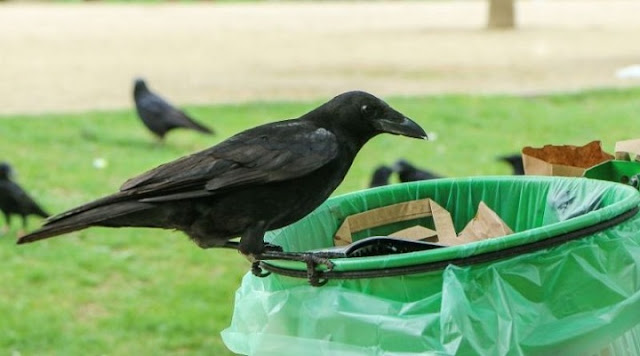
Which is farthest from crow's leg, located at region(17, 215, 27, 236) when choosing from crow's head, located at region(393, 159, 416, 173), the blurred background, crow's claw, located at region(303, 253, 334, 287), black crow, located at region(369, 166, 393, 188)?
crow's claw, located at region(303, 253, 334, 287)

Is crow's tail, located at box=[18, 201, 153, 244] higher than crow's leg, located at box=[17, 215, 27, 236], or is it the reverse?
crow's tail, located at box=[18, 201, 153, 244]

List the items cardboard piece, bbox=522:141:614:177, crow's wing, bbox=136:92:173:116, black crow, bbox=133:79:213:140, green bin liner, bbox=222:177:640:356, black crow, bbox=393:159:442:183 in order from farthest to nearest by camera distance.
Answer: crow's wing, bbox=136:92:173:116, black crow, bbox=133:79:213:140, black crow, bbox=393:159:442:183, cardboard piece, bbox=522:141:614:177, green bin liner, bbox=222:177:640:356

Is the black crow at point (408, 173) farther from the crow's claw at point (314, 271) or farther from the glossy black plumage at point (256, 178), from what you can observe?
the crow's claw at point (314, 271)

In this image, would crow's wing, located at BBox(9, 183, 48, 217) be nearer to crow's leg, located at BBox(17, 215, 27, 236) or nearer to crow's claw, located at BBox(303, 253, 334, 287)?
crow's leg, located at BBox(17, 215, 27, 236)

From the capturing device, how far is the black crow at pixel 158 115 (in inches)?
374

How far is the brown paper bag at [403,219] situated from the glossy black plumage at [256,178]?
0.21 m

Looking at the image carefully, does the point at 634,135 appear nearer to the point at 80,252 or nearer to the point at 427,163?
the point at 427,163

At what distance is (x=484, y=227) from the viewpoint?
279cm

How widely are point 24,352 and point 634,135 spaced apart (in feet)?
Answer: 17.4

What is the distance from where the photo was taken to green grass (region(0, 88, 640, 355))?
5.38 meters

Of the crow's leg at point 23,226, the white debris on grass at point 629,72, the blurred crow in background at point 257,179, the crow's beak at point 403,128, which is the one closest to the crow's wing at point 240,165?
the blurred crow in background at point 257,179

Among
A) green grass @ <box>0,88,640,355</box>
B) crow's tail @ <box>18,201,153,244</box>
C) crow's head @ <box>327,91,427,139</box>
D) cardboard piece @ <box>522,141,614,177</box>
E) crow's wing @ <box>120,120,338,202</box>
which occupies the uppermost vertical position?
crow's head @ <box>327,91,427,139</box>

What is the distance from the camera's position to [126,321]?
547cm

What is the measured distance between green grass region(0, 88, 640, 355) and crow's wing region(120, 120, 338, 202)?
2.49 metres
